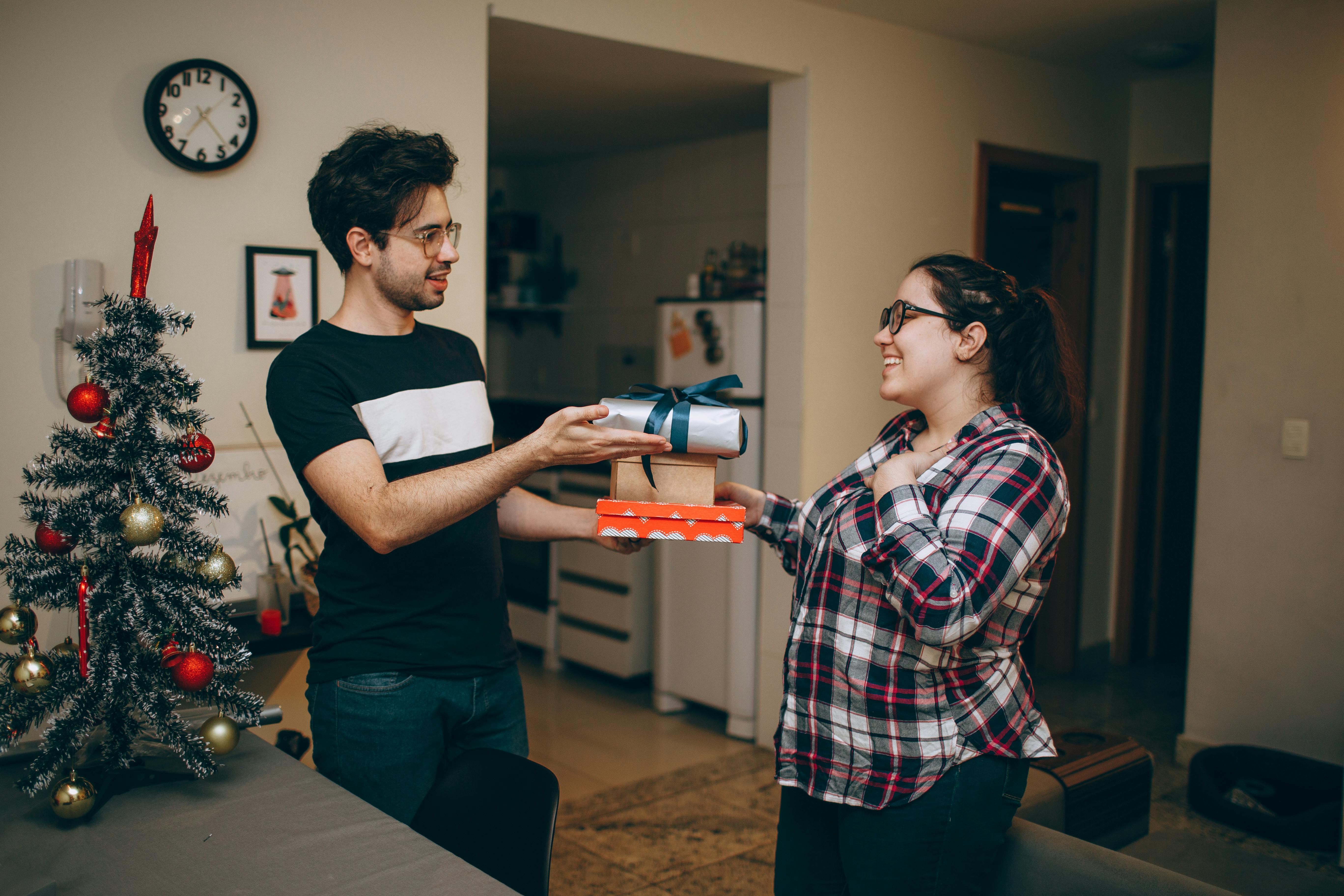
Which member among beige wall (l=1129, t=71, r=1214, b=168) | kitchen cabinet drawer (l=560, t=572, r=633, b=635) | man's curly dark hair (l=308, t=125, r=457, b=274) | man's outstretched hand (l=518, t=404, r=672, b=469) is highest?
beige wall (l=1129, t=71, r=1214, b=168)

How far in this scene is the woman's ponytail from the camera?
1.48 meters

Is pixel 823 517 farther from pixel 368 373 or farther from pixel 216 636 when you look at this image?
pixel 216 636

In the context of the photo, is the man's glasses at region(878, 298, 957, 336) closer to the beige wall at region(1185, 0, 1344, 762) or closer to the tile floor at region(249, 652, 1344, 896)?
the tile floor at region(249, 652, 1344, 896)

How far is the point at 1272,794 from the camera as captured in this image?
→ 318 centimetres

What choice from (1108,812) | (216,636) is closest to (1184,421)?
(1108,812)

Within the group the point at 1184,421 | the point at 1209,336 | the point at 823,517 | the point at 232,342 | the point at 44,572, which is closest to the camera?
the point at 44,572

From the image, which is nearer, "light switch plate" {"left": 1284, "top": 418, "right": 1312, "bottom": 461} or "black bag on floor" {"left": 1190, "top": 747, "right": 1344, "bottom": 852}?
"black bag on floor" {"left": 1190, "top": 747, "right": 1344, "bottom": 852}

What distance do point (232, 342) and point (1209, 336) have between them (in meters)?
3.13

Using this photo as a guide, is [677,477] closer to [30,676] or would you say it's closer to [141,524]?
[141,524]

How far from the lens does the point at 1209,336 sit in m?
3.48

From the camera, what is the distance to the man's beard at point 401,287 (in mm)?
1580

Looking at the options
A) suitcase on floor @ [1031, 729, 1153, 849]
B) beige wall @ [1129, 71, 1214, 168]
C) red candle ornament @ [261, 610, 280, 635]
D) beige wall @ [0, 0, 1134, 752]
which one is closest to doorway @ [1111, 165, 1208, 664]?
beige wall @ [1129, 71, 1214, 168]

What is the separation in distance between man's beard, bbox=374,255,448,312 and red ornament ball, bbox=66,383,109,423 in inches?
16.8

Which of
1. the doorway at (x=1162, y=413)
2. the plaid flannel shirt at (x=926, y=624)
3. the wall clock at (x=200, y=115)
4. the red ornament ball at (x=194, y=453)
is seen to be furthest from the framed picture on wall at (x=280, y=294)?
the doorway at (x=1162, y=413)
